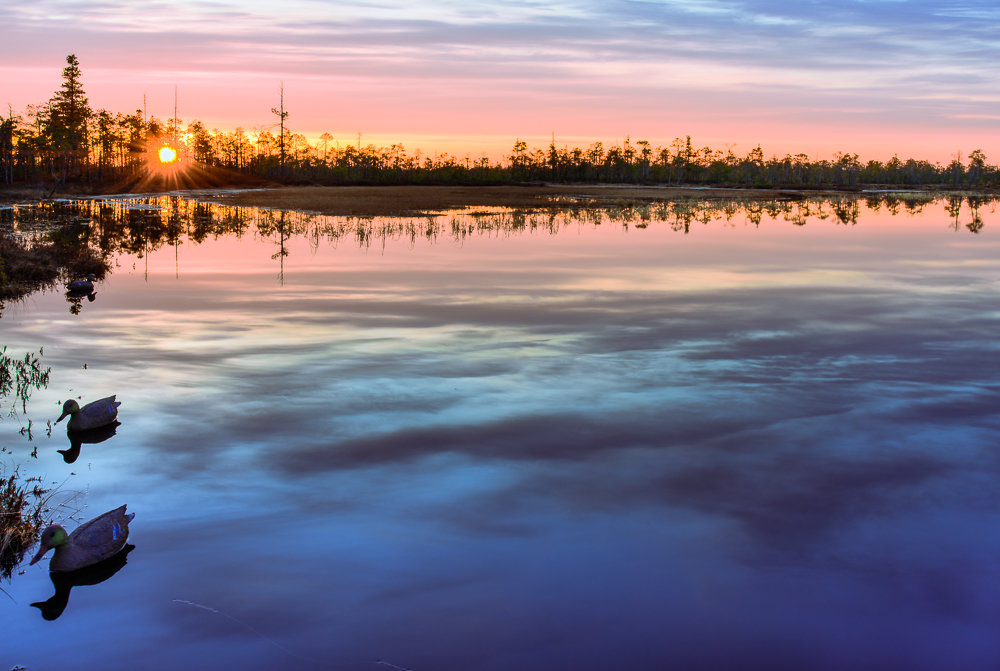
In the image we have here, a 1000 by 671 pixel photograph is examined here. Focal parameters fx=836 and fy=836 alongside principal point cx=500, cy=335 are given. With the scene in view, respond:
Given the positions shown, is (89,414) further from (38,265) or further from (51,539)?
(38,265)

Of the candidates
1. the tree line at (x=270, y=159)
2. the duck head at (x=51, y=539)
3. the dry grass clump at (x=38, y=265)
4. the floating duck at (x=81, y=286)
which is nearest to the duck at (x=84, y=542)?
the duck head at (x=51, y=539)

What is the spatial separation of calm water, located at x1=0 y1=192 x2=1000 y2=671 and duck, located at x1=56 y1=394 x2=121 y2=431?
36 centimetres

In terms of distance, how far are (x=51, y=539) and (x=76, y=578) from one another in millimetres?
493

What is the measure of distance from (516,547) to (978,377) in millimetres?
12270

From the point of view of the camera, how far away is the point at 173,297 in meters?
26.2

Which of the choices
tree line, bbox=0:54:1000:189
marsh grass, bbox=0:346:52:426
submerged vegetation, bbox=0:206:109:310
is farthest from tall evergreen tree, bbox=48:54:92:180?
marsh grass, bbox=0:346:52:426

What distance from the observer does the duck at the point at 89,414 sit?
1282 centimetres

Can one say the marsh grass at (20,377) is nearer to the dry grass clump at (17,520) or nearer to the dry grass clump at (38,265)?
the dry grass clump at (17,520)

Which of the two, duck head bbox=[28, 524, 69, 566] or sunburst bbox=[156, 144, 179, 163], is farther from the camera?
sunburst bbox=[156, 144, 179, 163]

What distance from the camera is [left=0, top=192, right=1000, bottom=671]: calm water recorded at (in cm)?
Result: 808

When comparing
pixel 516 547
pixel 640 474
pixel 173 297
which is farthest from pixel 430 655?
pixel 173 297

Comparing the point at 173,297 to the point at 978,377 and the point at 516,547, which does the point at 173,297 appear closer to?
the point at 516,547

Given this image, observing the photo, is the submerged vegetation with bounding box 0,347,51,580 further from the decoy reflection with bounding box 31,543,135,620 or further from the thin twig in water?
the thin twig in water

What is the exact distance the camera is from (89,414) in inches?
508
